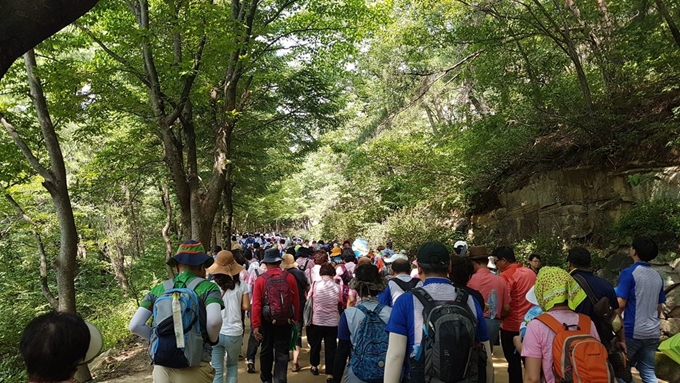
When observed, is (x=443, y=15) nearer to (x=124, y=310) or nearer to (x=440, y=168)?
(x=440, y=168)

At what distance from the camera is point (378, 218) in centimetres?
2336

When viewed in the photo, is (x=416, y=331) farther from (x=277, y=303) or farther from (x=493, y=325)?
(x=277, y=303)

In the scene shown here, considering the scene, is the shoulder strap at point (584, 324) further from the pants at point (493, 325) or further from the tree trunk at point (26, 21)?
the tree trunk at point (26, 21)

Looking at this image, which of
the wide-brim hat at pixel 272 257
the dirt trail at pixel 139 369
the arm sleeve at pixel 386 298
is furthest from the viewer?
the dirt trail at pixel 139 369

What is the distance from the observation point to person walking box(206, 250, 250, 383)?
5.27 m

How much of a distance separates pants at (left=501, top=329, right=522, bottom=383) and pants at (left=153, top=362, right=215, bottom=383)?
3.02m

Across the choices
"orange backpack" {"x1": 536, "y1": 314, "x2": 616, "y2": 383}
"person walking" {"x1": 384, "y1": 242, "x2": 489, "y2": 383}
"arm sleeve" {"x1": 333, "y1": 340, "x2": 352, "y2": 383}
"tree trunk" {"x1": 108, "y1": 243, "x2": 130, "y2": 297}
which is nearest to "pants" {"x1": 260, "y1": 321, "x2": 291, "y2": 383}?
"arm sleeve" {"x1": 333, "y1": 340, "x2": 352, "y2": 383}

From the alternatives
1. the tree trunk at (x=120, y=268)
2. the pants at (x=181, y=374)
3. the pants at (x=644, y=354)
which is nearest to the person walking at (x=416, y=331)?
the pants at (x=181, y=374)

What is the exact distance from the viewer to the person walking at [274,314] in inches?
210

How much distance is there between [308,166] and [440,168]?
31884 mm

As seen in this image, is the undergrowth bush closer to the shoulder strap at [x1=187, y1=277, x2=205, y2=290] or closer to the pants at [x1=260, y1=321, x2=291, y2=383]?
the pants at [x1=260, y1=321, x2=291, y2=383]

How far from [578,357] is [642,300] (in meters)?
2.26

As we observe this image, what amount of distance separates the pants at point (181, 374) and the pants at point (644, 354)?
158 inches

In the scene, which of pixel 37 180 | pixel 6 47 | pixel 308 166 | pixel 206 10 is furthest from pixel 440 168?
pixel 308 166
